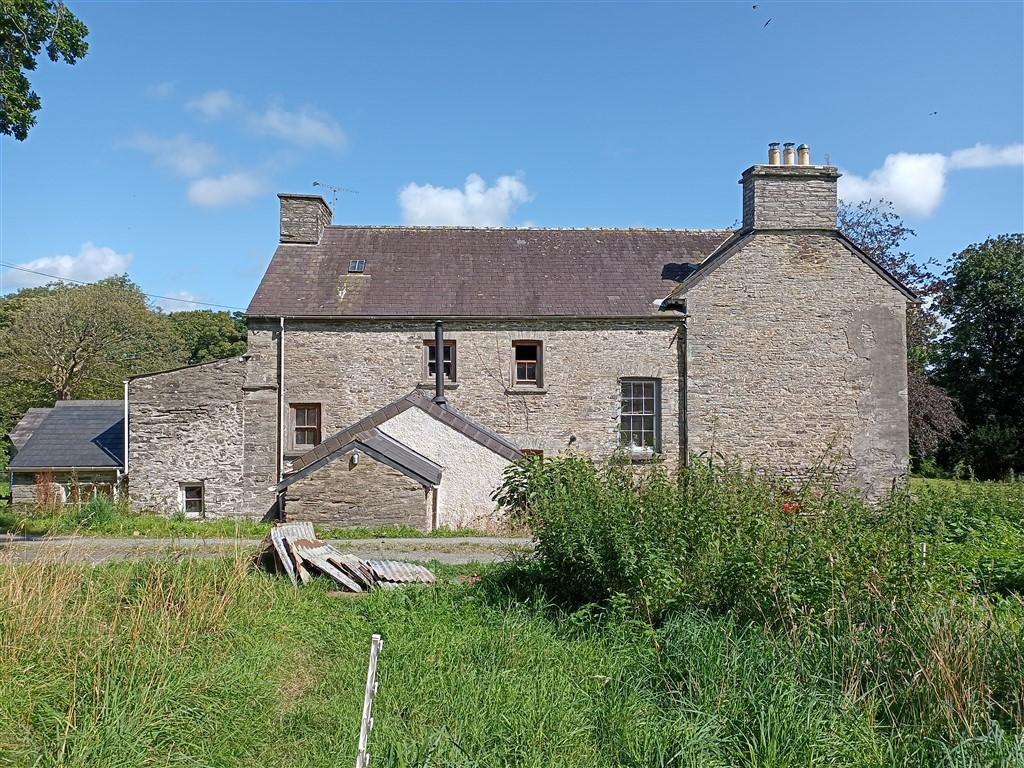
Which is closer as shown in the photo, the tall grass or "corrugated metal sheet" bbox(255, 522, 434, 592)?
the tall grass

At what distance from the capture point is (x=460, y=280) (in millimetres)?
20781

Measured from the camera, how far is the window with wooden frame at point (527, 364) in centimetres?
1962

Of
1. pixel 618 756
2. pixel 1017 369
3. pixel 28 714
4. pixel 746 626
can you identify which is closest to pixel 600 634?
pixel 746 626

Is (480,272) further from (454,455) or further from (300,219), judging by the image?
(454,455)

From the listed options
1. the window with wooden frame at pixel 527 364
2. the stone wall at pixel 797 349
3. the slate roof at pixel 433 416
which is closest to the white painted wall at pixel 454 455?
the slate roof at pixel 433 416

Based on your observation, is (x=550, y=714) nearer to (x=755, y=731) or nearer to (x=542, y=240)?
(x=755, y=731)

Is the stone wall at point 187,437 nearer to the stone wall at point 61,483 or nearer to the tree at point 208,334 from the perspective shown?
the stone wall at point 61,483

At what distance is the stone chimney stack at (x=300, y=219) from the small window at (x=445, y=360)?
19.1 ft

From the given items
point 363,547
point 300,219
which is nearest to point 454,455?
point 363,547

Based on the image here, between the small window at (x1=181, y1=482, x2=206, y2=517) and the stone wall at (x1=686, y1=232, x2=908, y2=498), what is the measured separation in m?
14.0

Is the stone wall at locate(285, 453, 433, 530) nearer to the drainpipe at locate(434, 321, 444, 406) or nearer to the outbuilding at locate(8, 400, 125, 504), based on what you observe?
the drainpipe at locate(434, 321, 444, 406)

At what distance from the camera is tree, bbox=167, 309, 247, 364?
53.2 m

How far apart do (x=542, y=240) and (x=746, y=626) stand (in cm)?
1784

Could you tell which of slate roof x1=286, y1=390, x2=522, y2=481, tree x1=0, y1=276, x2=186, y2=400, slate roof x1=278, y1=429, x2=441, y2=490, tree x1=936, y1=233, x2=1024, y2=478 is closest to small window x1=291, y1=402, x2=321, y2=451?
slate roof x1=286, y1=390, x2=522, y2=481
